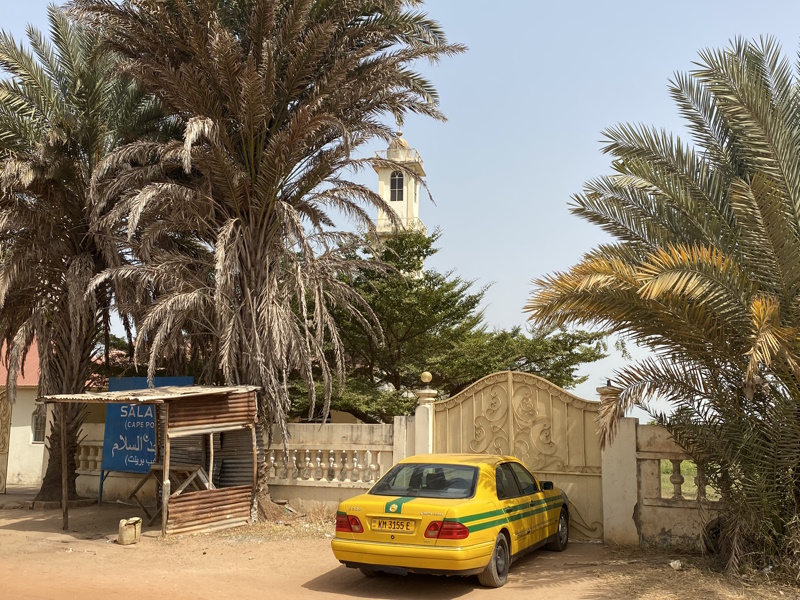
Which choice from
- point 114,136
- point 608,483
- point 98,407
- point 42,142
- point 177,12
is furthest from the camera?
point 98,407

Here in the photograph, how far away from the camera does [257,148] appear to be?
42.7 feet

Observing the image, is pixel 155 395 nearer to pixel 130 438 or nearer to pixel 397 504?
pixel 130 438

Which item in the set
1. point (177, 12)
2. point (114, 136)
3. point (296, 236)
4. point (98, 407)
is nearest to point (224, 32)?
point (177, 12)

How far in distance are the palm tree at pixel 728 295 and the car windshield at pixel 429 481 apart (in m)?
1.88

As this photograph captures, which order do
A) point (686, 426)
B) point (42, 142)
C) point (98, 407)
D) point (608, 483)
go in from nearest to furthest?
point (686, 426)
point (608, 483)
point (42, 142)
point (98, 407)

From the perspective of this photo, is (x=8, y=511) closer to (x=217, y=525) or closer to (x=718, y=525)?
(x=217, y=525)

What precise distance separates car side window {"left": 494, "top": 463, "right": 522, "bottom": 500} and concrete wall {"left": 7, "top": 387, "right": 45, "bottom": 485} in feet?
63.6

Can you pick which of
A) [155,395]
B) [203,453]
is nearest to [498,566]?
[155,395]

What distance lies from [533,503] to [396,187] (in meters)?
A: 27.9

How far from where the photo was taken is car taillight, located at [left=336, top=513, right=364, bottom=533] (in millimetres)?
7777

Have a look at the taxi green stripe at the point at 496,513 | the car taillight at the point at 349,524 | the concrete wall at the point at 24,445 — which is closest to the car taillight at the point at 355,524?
the car taillight at the point at 349,524

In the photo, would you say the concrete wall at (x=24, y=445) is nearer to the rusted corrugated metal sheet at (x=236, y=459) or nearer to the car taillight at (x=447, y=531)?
the rusted corrugated metal sheet at (x=236, y=459)

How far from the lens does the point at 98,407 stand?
→ 20594 mm

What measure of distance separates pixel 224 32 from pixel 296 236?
Answer: 11.7ft
